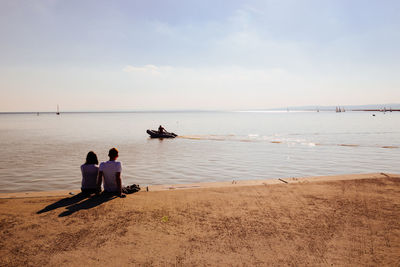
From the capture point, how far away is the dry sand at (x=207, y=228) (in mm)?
4207

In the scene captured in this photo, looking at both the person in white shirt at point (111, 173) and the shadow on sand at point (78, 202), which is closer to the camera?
the shadow on sand at point (78, 202)

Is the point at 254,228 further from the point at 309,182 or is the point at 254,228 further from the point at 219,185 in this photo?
the point at 309,182

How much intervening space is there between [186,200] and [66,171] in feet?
33.5

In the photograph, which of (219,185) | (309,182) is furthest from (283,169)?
(219,185)

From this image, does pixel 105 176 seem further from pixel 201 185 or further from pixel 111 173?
pixel 201 185

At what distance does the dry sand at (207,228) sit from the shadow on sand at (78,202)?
0.9 inches

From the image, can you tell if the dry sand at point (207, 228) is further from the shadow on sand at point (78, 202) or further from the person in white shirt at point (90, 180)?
the person in white shirt at point (90, 180)

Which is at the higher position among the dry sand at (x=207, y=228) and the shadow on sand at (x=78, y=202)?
the shadow on sand at (x=78, y=202)

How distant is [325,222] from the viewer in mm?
5555

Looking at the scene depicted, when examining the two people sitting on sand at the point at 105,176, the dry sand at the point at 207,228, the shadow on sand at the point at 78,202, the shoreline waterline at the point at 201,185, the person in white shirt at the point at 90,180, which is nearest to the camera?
the dry sand at the point at 207,228

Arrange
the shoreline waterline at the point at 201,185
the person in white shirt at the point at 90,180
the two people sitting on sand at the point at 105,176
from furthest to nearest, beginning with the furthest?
1. the person in white shirt at the point at 90,180
2. the two people sitting on sand at the point at 105,176
3. the shoreline waterline at the point at 201,185

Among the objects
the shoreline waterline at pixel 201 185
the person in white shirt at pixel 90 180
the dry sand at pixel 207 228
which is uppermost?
the person in white shirt at pixel 90 180

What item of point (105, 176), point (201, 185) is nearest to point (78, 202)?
point (105, 176)

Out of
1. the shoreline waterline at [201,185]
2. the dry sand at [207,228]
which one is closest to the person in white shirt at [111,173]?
the dry sand at [207,228]
